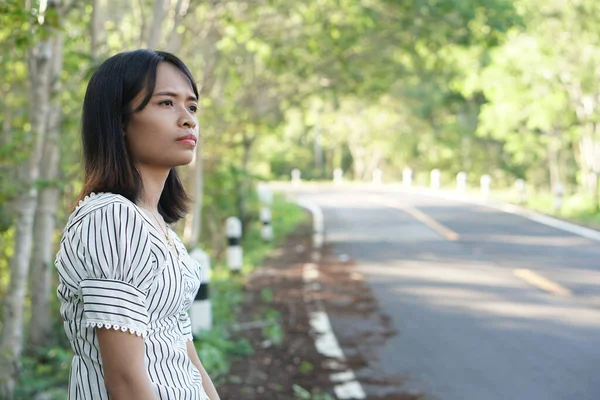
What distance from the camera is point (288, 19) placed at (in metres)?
17.7

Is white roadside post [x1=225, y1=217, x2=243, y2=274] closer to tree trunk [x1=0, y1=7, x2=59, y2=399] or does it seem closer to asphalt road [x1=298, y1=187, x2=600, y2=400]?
asphalt road [x1=298, y1=187, x2=600, y2=400]

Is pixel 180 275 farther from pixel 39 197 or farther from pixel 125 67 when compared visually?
pixel 39 197

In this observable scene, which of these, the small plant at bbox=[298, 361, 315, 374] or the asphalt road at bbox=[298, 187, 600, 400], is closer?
the asphalt road at bbox=[298, 187, 600, 400]

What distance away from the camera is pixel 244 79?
65.7 ft

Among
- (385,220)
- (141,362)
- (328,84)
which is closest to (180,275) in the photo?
(141,362)

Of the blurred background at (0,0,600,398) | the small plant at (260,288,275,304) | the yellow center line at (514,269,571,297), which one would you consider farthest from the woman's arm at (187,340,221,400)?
the yellow center line at (514,269,571,297)

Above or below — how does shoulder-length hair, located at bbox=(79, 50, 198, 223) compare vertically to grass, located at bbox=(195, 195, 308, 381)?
above

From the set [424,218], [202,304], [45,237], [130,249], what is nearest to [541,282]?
[202,304]

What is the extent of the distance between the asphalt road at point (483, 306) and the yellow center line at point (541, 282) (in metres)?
0.01

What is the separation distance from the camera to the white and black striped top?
210 cm

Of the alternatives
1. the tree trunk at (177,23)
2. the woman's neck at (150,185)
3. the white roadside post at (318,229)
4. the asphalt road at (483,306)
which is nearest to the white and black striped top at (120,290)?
the woman's neck at (150,185)

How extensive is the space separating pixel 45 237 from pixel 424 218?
51.0 feet

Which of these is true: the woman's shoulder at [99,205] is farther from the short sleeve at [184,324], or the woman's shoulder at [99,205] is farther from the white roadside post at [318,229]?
the white roadside post at [318,229]

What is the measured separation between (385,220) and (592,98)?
33.1 ft
